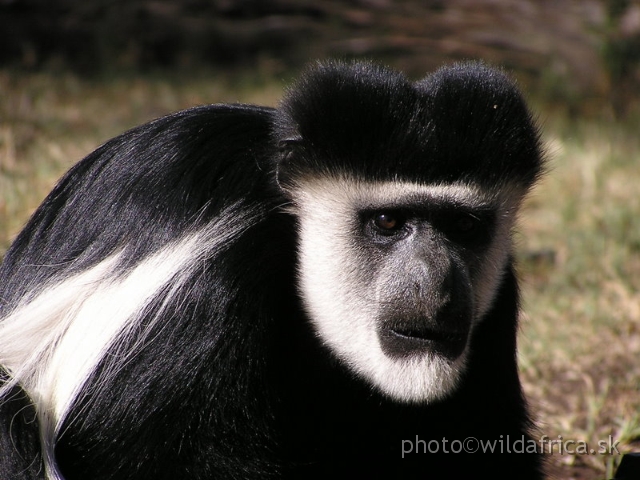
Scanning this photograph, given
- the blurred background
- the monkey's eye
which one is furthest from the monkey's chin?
the blurred background

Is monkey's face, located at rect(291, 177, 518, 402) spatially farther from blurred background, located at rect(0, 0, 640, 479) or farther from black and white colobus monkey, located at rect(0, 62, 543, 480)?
blurred background, located at rect(0, 0, 640, 479)

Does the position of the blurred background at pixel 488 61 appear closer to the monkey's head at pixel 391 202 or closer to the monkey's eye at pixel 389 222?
the monkey's head at pixel 391 202

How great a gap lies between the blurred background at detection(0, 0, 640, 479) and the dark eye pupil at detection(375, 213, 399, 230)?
135cm

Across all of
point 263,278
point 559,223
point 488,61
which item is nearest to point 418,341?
point 263,278

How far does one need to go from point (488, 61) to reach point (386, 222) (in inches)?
190

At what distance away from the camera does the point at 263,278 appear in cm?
236

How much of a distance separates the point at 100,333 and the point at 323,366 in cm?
63

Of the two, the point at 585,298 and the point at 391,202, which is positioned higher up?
the point at 391,202

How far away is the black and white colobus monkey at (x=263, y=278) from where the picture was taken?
2.22m

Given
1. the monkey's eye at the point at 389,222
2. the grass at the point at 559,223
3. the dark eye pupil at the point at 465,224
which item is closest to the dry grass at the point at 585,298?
the grass at the point at 559,223

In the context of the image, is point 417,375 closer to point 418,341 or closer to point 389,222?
point 418,341

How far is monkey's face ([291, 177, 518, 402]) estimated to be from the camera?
2.20m

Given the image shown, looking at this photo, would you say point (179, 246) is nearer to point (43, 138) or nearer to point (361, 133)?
point (361, 133)

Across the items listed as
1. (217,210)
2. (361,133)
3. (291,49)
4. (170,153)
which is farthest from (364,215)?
(291,49)
